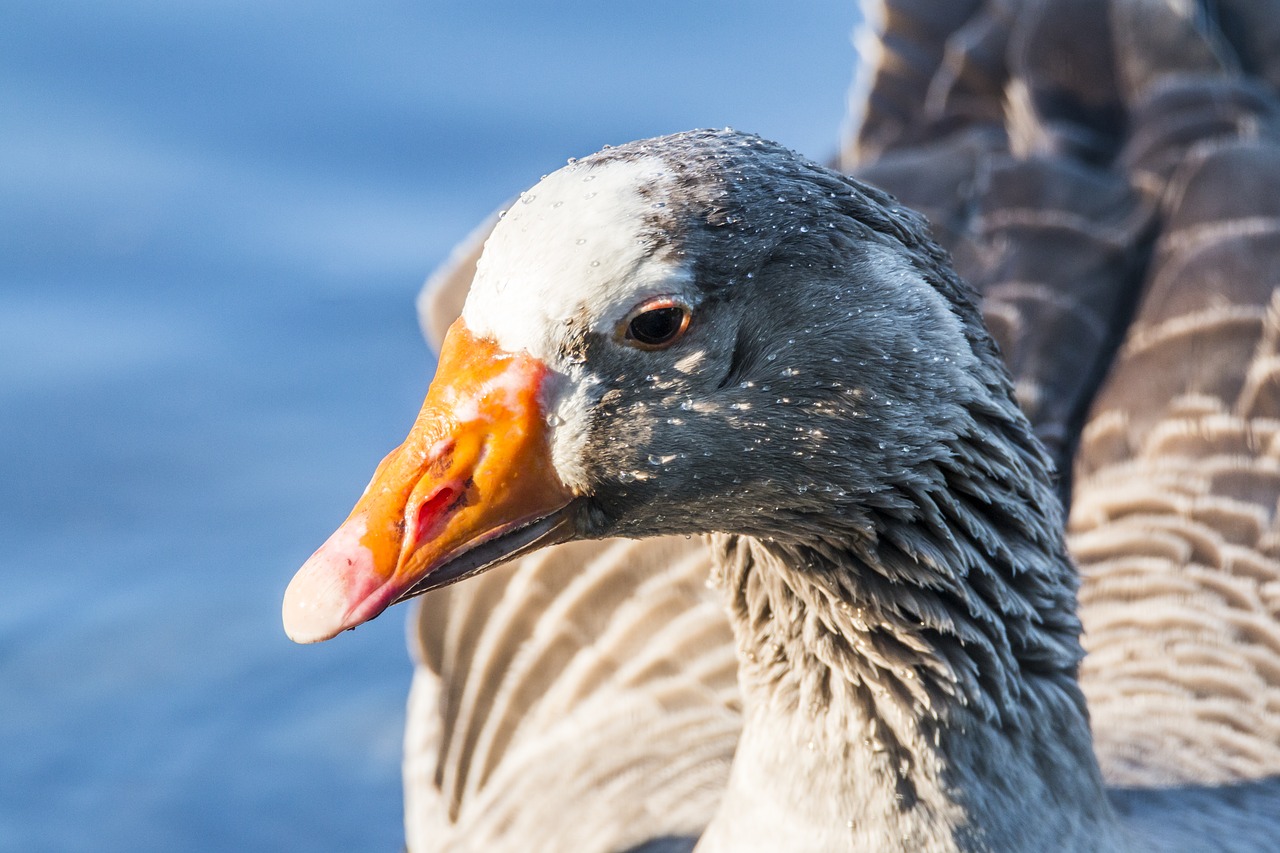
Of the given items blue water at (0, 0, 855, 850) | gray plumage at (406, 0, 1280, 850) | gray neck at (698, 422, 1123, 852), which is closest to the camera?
gray plumage at (406, 0, 1280, 850)

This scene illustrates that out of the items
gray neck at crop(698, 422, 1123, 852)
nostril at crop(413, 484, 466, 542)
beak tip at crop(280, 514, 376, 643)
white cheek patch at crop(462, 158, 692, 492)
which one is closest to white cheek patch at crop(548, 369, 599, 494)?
white cheek patch at crop(462, 158, 692, 492)

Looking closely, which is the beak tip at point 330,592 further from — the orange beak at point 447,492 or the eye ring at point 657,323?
the eye ring at point 657,323

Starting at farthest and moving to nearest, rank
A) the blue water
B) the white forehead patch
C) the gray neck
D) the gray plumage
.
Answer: the blue water < the gray neck < the gray plumage < the white forehead patch

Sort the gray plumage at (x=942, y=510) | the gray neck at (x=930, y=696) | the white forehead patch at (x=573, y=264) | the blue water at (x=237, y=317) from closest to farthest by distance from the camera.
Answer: the white forehead patch at (x=573, y=264), the gray plumage at (x=942, y=510), the gray neck at (x=930, y=696), the blue water at (x=237, y=317)

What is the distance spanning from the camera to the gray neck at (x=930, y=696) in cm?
259

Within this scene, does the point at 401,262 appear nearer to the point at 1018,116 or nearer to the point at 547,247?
the point at 1018,116

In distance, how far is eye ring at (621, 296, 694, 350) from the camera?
7.13 ft

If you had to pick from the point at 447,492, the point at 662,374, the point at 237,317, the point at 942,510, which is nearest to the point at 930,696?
the point at 942,510

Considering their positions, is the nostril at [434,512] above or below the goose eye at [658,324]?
below

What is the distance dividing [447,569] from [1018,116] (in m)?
3.17

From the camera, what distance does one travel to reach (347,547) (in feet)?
7.27

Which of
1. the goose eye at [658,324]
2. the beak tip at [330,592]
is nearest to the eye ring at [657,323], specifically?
the goose eye at [658,324]

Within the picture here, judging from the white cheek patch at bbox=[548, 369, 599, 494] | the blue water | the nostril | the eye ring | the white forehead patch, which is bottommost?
the nostril

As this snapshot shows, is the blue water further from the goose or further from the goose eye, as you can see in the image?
the goose eye
